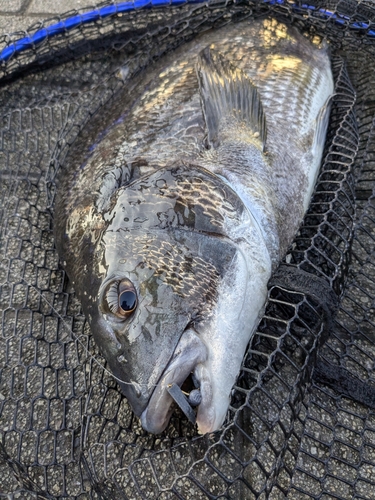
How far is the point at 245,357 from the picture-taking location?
228 centimetres

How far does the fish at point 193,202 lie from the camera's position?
205 cm

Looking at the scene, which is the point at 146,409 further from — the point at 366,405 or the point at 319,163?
the point at 319,163

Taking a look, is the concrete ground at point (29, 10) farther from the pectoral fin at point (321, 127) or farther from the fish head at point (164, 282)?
the fish head at point (164, 282)

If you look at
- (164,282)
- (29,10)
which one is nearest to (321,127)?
(164,282)

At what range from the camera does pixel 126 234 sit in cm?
230

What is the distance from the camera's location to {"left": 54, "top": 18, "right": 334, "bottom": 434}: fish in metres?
2.05

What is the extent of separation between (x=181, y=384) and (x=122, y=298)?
505 millimetres

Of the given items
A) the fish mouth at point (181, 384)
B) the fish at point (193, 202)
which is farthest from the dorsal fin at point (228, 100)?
the fish mouth at point (181, 384)

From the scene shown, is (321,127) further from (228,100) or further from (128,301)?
(128,301)

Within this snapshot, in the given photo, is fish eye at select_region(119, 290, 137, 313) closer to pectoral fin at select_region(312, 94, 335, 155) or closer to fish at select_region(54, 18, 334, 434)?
fish at select_region(54, 18, 334, 434)

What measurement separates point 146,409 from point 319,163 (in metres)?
2.08

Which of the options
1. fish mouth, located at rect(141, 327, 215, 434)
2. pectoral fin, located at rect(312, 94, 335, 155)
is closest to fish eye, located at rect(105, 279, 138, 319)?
fish mouth, located at rect(141, 327, 215, 434)

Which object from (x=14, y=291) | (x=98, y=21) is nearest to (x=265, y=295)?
(x=14, y=291)

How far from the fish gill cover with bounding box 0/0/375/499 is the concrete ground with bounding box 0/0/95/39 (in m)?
1.11
